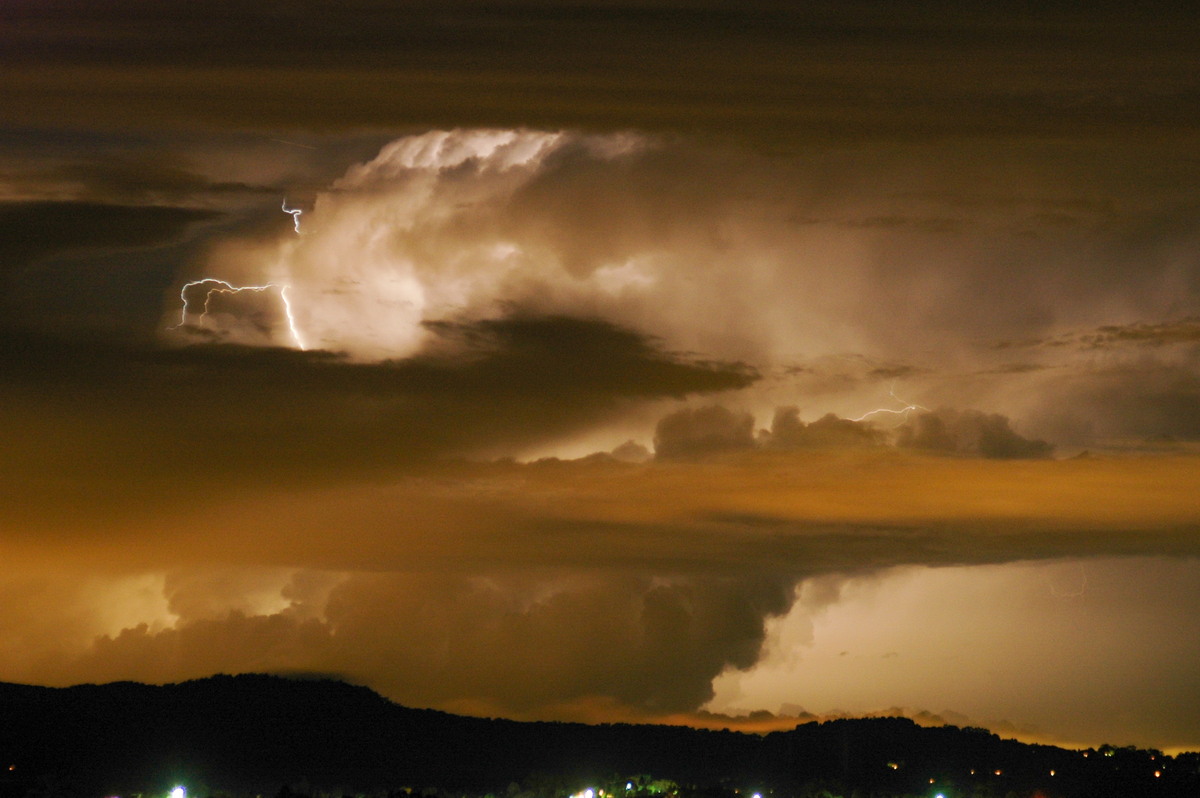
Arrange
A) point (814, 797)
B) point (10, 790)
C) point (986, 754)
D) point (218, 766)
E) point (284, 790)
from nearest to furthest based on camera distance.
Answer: point (10, 790) → point (284, 790) → point (218, 766) → point (814, 797) → point (986, 754)

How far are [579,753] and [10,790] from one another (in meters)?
38.6

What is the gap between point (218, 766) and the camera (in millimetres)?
72125

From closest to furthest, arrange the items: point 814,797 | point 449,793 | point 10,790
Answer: point 10,790 → point 449,793 → point 814,797

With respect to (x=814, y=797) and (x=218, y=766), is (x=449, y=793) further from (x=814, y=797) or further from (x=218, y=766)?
(x=814, y=797)

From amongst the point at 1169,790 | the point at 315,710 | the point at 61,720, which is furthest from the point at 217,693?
the point at 1169,790

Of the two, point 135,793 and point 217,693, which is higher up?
point 217,693

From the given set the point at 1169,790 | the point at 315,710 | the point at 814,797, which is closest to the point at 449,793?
the point at 315,710

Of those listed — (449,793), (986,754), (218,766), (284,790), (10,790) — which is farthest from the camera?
(986,754)

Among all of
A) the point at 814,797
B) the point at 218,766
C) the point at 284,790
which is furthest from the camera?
the point at 814,797

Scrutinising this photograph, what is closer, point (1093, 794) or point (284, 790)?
point (284, 790)

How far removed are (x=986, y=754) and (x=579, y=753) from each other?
2751 centimetres

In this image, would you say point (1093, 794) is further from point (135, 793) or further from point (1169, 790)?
point (135, 793)

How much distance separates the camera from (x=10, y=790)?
2304 inches

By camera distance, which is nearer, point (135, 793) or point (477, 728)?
point (135, 793)
